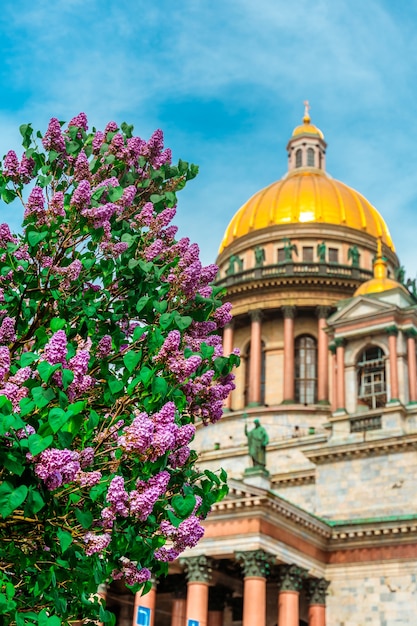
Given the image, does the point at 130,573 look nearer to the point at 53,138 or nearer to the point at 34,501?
the point at 34,501

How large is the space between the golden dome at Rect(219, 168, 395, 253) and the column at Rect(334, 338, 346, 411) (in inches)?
625

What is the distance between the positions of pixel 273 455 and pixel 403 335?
31.3 feet

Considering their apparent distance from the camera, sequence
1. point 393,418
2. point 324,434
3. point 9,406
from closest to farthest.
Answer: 1. point 9,406
2. point 393,418
3. point 324,434

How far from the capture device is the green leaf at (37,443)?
6785 mm

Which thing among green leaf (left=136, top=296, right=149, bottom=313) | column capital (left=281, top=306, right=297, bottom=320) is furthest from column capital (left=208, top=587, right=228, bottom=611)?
green leaf (left=136, top=296, right=149, bottom=313)

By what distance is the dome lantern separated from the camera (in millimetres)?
60875

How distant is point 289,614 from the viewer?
1216 inches

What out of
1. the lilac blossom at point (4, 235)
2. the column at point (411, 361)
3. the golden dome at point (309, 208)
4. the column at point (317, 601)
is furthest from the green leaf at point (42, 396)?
the golden dome at point (309, 208)

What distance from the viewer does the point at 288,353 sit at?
4941cm

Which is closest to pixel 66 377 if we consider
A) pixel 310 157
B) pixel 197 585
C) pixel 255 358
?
pixel 197 585

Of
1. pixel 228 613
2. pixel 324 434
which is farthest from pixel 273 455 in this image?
pixel 228 613

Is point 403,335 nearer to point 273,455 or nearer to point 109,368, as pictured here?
point 273,455

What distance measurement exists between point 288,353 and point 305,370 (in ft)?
5.91

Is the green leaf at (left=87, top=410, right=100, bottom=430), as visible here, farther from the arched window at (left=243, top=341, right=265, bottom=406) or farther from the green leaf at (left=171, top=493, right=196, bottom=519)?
the arched window at (left=243, top=341, right=265, bottom=406)
